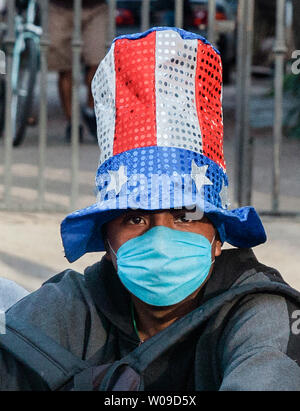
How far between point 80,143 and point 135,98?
5.24m

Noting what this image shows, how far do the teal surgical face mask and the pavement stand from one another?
6.33 ft

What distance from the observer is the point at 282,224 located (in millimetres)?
5398

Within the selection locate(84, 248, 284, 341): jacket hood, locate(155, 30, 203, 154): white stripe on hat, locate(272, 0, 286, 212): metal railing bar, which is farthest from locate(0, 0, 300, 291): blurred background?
locate(155, 30, 203, 154): white stripe on hat

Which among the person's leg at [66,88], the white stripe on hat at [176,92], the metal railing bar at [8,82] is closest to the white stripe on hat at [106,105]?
the white stripe on hat at [176,92]

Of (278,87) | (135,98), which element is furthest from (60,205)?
(135,98)

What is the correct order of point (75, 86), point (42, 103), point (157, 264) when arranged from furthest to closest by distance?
point (42, 103), point (75, 86), point (157, 264)

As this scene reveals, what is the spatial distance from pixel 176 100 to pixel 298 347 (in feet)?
2.09

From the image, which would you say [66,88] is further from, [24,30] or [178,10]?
[178,10]

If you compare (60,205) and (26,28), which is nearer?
(60,205)

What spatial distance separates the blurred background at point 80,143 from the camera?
5.04 m

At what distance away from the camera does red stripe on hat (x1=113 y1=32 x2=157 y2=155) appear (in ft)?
8.13

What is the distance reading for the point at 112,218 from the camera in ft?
8.31
